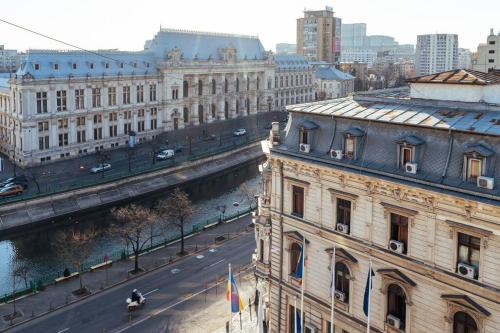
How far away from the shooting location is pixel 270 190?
109ft

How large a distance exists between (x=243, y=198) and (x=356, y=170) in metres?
49.8

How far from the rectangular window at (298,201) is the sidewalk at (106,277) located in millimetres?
21438

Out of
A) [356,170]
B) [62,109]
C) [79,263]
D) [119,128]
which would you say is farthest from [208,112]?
[356,170]

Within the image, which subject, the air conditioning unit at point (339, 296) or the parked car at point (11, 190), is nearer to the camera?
the air conditioning unit at point (339, 296)

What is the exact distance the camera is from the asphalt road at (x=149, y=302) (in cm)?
3891

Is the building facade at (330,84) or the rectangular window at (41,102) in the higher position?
the building facade at (330,84)

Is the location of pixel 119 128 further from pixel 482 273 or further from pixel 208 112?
pixel 482 273

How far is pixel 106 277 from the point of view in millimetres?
47062

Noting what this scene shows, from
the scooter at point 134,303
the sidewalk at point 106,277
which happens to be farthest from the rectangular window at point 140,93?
the scooter at point 134,303

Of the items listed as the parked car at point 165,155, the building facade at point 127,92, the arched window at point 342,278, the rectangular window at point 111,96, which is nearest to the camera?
the arched window at point 342,278

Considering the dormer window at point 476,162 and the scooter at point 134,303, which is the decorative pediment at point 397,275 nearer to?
the dormer window at point 476,162

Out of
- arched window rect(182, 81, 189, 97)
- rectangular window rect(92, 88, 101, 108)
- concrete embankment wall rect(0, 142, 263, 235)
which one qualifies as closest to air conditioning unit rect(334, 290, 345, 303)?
concrete embankment wall rect(0, 142, 263, 235)

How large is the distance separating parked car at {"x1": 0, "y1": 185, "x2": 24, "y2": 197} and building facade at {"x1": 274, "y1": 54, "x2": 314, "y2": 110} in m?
87.1

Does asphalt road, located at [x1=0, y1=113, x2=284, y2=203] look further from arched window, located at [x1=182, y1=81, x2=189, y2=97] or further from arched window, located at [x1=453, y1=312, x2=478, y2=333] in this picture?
arched window, located at [x1=453, y1=312, x2=478, y2=333]
